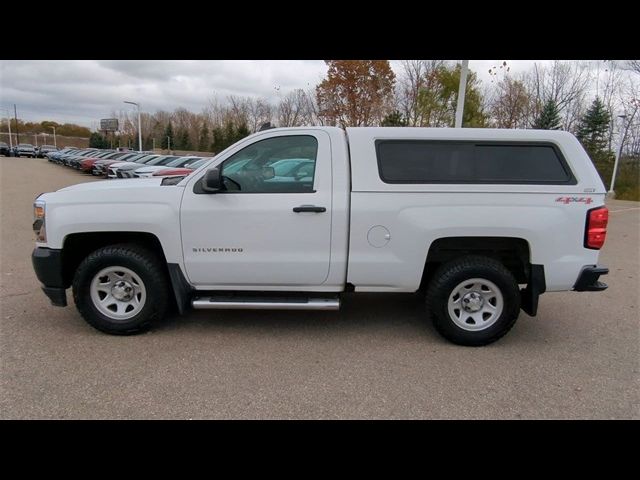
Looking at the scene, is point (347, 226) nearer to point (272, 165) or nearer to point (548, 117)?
point (272, 165)

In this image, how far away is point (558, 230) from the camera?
366 cm

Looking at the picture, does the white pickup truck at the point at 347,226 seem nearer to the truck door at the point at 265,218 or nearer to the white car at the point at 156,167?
the truck door at the point at 265,218

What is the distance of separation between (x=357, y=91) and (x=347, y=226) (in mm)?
20846

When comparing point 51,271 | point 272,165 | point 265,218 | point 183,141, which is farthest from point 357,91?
point 183,141

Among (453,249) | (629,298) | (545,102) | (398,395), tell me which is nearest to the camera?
(398,395)

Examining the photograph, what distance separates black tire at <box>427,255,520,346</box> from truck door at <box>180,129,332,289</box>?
3.62 feet

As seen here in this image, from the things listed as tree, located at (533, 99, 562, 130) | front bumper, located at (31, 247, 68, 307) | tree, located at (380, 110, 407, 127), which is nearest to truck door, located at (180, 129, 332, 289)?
front bumper, located at (31, 247, 68, 307)

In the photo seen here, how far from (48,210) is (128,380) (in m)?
1.87

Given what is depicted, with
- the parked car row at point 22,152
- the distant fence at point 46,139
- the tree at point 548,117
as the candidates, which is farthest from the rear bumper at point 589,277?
the distant fence at point 46,139

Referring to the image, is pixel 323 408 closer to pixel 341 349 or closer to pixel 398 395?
pixel 398 395

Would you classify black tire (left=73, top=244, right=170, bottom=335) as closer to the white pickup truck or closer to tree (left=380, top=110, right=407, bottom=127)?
the white pickup truck

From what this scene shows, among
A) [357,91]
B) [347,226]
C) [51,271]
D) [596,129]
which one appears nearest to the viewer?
[347,226]

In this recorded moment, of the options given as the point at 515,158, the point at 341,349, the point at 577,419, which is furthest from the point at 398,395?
the point at 515,158

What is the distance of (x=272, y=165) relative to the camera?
12.9 ft
